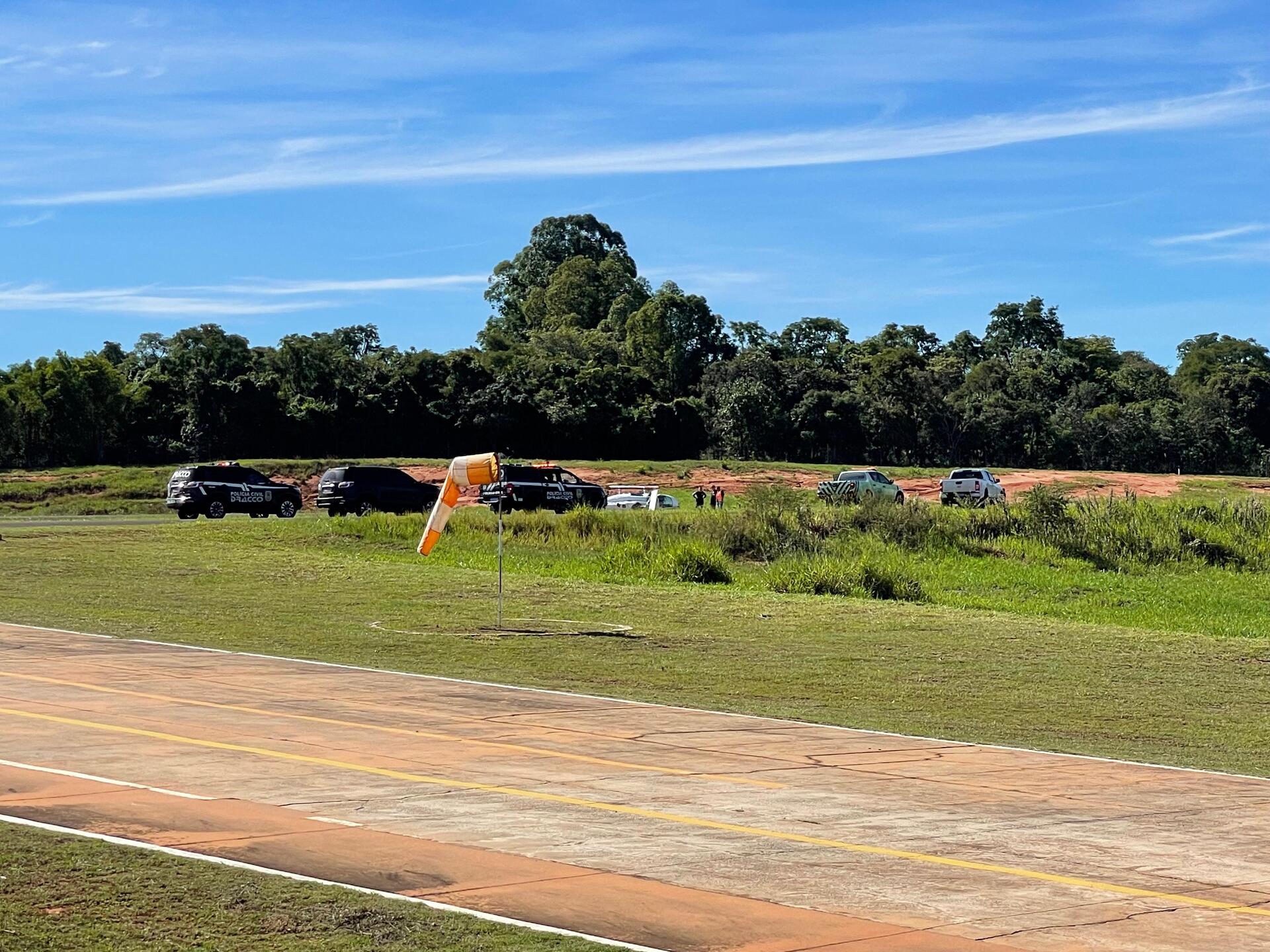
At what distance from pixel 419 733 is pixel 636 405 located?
257 ft

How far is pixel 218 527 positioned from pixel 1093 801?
3371cm

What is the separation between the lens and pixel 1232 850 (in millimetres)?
10016

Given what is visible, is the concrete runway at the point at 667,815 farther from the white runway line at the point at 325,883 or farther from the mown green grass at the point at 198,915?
the mown green grass at the point at 198,915

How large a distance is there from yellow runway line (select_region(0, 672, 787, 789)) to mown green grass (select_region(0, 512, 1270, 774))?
3852 mm

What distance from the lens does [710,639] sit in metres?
24.7

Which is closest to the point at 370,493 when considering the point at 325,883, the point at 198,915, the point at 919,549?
the point at 919,549

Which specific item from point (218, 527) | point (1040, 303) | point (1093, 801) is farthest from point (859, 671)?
point (1040, 303)

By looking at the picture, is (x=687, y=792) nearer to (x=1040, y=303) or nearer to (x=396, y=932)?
(x=396, y=932)

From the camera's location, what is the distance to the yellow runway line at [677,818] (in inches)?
344

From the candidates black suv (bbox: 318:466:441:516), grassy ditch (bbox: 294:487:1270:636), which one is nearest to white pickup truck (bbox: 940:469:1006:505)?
grassy ditch (bbox: 294:487:1270:636)

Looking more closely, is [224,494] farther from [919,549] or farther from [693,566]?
[919,549]

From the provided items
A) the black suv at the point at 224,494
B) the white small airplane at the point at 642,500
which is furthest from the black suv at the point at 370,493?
the white small airplane at the point at 642,500

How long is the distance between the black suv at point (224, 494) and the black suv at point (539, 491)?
6.83m

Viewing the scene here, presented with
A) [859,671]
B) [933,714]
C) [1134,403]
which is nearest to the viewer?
[933,714]
